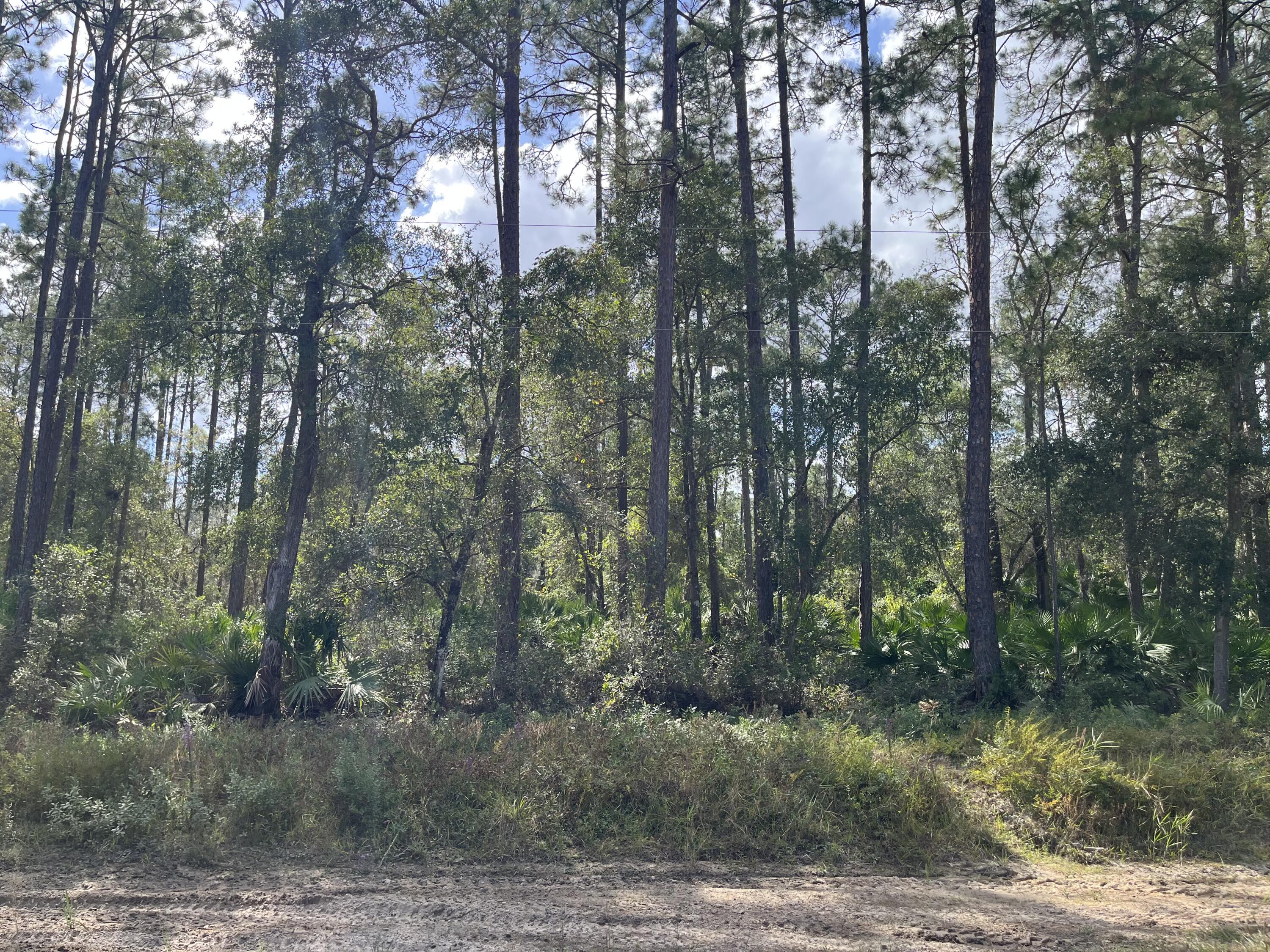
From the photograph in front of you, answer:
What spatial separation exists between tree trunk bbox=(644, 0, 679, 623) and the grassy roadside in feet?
19.1

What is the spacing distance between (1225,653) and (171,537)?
961 inches

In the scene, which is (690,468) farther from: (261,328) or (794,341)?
(261,328)

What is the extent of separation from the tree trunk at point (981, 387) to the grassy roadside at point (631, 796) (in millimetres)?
4668

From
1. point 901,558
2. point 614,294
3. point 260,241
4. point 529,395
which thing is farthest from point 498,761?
point 901,558

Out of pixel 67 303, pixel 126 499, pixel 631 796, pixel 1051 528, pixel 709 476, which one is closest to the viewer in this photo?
pixel 631 796

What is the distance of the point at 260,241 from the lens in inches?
459

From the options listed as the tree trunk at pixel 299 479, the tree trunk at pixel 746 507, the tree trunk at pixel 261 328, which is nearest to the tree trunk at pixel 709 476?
the tree trunk at pixel 746 507

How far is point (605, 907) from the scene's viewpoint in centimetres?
568

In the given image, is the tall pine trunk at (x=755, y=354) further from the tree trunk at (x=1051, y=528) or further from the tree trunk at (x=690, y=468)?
the tree trunk at (x=1051, y=528)

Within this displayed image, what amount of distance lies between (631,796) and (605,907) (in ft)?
5.82

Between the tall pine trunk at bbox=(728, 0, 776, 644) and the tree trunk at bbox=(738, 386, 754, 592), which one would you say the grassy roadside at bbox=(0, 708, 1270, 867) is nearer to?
the tall pine trunk at bbox=(728, 0, 776, 644)

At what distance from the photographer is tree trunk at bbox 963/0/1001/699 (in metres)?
13.4

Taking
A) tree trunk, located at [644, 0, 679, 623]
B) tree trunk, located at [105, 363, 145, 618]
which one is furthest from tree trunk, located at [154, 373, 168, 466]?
tree trunk, located at [644, 0, 679, 623]

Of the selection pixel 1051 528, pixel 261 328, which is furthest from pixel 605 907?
pixel 1051 528
